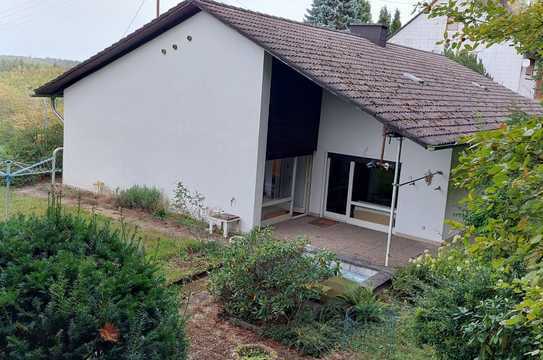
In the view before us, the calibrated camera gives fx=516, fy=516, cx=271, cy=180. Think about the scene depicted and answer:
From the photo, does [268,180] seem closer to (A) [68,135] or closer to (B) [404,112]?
(B) [404,112]

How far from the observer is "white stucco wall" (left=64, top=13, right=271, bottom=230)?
1258cm

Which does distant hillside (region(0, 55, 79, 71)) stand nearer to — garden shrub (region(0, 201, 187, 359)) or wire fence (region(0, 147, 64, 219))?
wire fence (region(0, 147, 64, 219))

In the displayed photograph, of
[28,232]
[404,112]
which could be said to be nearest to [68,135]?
[404,112]

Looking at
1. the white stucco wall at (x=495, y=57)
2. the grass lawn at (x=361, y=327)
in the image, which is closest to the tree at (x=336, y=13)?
the white stucco wall at (x=495, y=57)

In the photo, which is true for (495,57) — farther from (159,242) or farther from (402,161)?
(159,242)

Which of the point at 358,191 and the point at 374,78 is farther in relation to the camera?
the point at 358,191

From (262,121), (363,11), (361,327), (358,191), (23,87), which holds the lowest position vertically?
(361,327)

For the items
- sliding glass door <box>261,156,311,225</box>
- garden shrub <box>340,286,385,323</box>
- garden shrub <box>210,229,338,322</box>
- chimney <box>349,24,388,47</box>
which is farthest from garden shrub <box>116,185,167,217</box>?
chimney <box>349,24,388,47</box>

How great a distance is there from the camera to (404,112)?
11.7m

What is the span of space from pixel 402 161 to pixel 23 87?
1753 cm

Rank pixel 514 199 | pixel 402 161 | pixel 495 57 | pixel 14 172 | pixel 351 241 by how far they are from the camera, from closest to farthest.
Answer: pixel 514 199, pixel 351 241, pixel 402 161, pixel 14 172, pixel 495 57

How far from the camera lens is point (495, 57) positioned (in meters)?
30.0

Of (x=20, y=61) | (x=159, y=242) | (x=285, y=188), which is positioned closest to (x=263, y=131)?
(x=285, y=188)

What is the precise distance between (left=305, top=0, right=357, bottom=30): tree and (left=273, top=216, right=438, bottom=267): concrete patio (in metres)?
24.4
